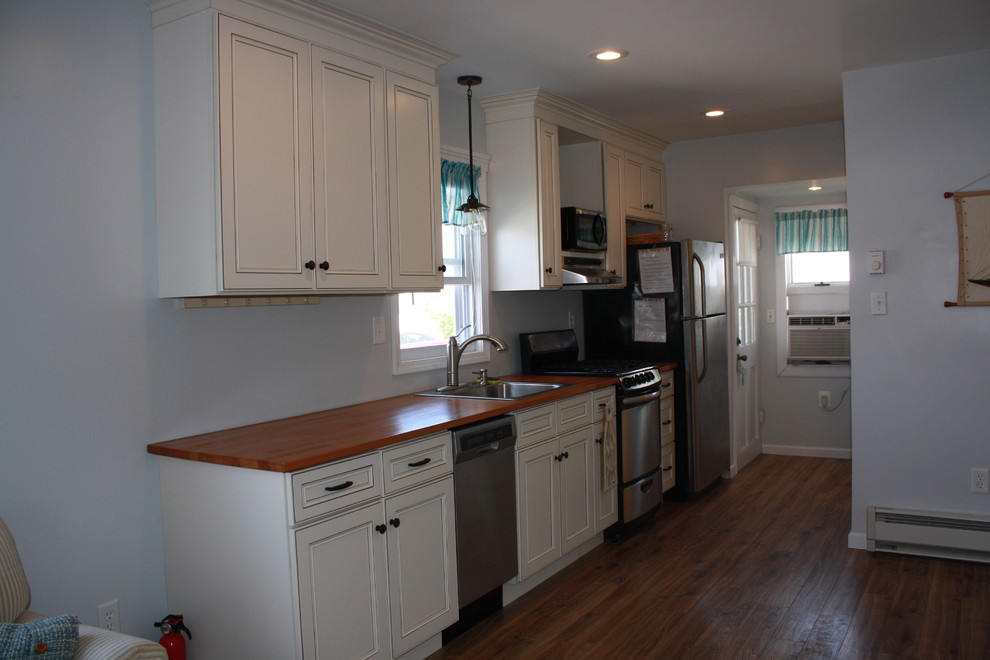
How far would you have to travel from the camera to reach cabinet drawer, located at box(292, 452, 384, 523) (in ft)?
7.09

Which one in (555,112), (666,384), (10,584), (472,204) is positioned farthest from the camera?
(666,384)

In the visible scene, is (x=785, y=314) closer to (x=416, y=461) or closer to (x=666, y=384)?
(x=666, y=384)

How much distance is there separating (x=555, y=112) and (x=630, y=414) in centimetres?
170

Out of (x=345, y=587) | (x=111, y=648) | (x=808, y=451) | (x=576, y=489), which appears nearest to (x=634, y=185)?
(x=576, y=489)

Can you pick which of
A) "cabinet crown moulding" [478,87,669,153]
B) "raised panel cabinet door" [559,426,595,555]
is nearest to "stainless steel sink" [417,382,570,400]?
"raised panel cabinet door" [559,426,595,555]

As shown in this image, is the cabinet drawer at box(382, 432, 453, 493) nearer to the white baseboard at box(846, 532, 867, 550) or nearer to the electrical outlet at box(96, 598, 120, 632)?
the electrical outlet at box(96, 598, 120, 632)

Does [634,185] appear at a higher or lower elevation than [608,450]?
higher

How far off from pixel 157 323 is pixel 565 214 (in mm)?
2393

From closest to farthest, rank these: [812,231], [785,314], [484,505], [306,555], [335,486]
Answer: [306,555] → [335,486] → [484,505] → [812,231] → [785,314]

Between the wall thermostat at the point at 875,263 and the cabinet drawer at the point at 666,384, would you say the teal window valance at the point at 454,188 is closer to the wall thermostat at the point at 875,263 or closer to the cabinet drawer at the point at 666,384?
the cabinet drawer at the point at 666,384

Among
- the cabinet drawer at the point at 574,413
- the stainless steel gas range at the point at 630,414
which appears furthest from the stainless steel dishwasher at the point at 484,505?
the stainless steel gas range at the point at 630,414

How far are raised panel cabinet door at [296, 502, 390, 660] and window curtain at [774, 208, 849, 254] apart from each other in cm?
477

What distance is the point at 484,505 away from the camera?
9.81ft

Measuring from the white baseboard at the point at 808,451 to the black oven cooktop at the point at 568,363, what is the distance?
2154 mm
